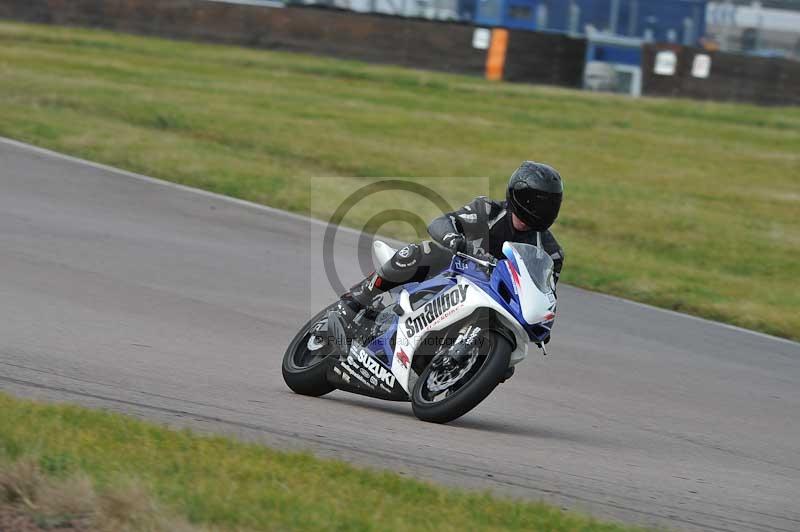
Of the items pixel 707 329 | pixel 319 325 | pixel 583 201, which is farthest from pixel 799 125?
pixel 319 325

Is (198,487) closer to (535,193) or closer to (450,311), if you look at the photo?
(450,311)

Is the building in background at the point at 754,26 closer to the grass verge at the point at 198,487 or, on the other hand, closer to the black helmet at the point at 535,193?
the black helmet at the point at 535,193

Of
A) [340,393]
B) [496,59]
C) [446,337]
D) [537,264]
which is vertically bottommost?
[340,393]

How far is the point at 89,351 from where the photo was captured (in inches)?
303

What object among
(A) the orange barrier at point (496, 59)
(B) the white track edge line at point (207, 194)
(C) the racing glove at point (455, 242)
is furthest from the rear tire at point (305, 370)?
(A) the orange barrier at point (496, 59)

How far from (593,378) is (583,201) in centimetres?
969

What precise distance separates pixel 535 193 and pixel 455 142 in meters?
16.5

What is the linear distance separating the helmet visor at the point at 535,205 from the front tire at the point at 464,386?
0.72 metres

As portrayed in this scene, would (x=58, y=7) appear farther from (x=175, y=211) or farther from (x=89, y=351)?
(x=89, y=351)

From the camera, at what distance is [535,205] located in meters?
6.87

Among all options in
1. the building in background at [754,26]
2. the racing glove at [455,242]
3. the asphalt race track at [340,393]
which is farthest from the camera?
the building in background at [754,26]

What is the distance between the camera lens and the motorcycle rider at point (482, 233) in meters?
6.85

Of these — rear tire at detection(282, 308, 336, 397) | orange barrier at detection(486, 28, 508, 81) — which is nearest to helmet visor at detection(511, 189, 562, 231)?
rear tire at detection(282, 308, 336, 397)

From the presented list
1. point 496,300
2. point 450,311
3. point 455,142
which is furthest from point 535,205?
point 455,142
